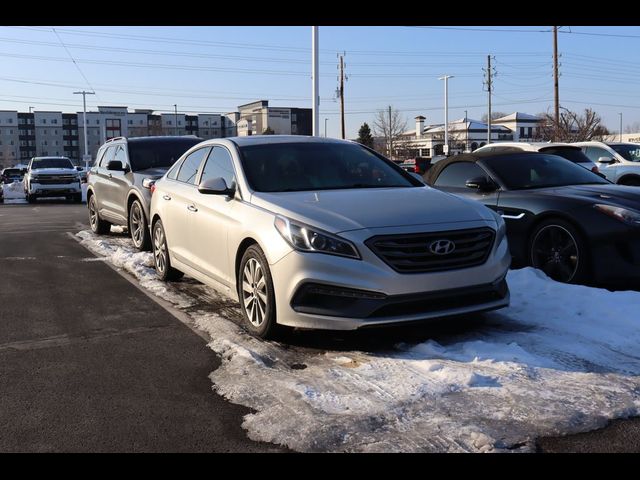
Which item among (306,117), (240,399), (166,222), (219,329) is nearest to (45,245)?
(166,222)

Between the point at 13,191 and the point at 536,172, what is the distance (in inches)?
1226

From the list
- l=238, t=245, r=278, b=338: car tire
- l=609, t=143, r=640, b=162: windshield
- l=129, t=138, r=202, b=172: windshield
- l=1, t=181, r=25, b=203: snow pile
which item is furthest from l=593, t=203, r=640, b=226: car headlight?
l=1, t=181, r=25, b=203: snow pile

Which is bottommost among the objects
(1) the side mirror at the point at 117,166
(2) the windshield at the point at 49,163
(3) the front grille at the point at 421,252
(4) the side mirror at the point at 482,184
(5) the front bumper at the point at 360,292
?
(5) the front bumper at the point at 360,292

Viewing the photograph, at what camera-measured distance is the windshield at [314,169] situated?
546cm

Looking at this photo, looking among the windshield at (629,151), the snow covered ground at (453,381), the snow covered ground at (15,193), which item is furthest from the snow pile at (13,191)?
the snow covered ground at (453,381)

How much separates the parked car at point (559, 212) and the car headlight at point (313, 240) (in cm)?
299

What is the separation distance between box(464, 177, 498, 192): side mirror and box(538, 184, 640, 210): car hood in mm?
573

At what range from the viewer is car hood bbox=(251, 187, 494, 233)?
4.46 meters

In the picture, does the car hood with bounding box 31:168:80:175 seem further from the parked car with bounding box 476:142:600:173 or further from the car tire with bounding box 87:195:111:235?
the parked car with bounding box 476:142:600:173

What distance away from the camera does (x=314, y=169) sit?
566 cm

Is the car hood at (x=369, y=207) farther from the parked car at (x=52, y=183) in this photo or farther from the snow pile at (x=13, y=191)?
the snow pile at (x=13, y=191)

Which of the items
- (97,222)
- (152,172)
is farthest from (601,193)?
(97,222)

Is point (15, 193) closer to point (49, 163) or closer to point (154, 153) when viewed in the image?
point (49, 163)
